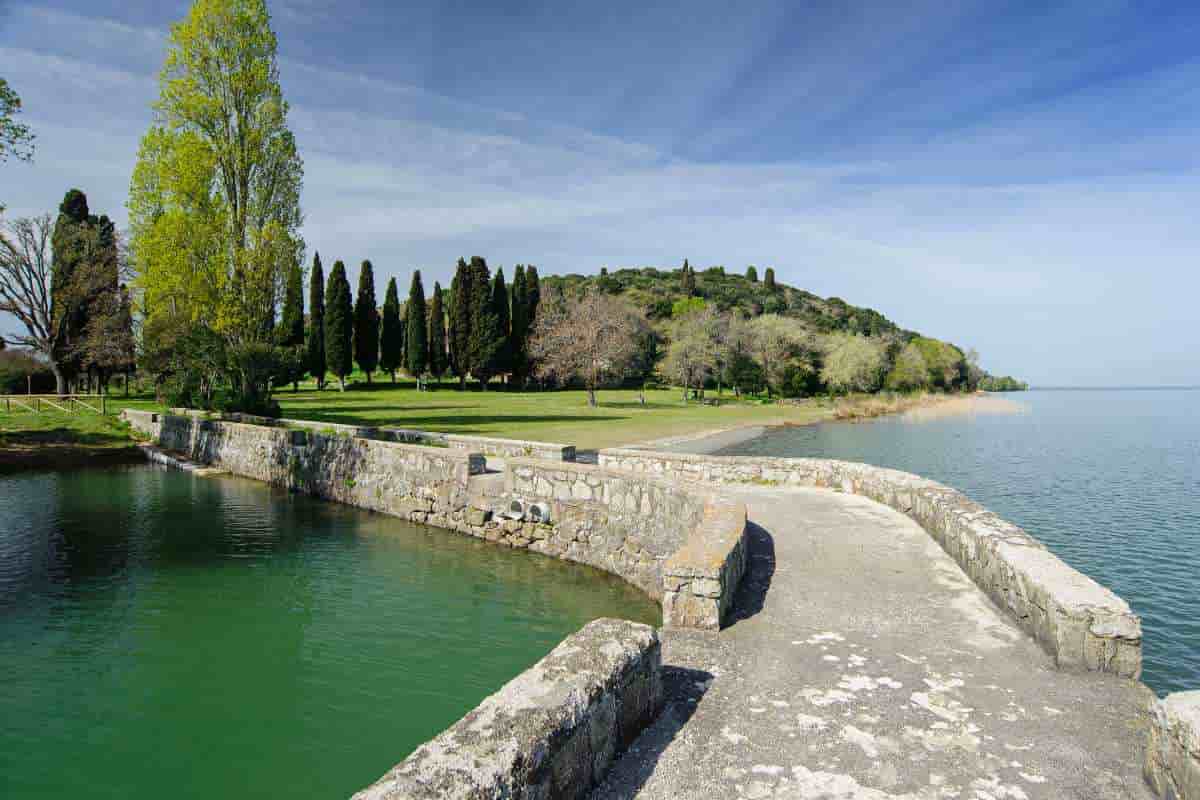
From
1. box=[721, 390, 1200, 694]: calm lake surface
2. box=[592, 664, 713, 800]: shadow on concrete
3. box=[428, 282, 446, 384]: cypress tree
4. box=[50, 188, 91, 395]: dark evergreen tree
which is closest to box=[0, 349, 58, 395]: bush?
box=[50, 188, 91, 395]: dark evergreen tree

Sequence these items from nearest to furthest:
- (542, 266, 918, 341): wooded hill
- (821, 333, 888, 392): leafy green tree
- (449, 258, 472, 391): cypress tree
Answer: (449, 258, 472, 391): cypress tree < (821, 333, 888, 392): leafy green tree < (542, 266, 918, 341): wooded hill

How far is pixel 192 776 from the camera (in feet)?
17.1

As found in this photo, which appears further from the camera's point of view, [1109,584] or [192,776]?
[1109,584]

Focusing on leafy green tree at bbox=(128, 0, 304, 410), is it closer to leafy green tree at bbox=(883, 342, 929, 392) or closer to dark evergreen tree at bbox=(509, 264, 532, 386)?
dark evergreen tree at bbox=(509, 264, 532, 386)

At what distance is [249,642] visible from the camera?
306 inches

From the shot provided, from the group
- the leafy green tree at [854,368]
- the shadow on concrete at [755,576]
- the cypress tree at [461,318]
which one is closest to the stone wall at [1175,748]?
the shadow on concrete at [755,576]

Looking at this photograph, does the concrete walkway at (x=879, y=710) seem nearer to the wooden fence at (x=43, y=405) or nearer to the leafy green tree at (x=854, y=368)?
the wooden fence at (x=43, y=405)

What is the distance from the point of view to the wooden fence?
90.9 ft

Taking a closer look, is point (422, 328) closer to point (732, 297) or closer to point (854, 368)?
point (854, 368)

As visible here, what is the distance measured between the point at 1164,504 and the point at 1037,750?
16.5m

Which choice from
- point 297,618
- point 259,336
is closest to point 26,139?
point 259,336

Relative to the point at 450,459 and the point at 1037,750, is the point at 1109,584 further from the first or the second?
the point at 450,459

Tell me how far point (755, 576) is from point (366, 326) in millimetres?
58072

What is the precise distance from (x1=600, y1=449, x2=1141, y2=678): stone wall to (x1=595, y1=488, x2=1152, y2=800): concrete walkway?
166 millimetres
